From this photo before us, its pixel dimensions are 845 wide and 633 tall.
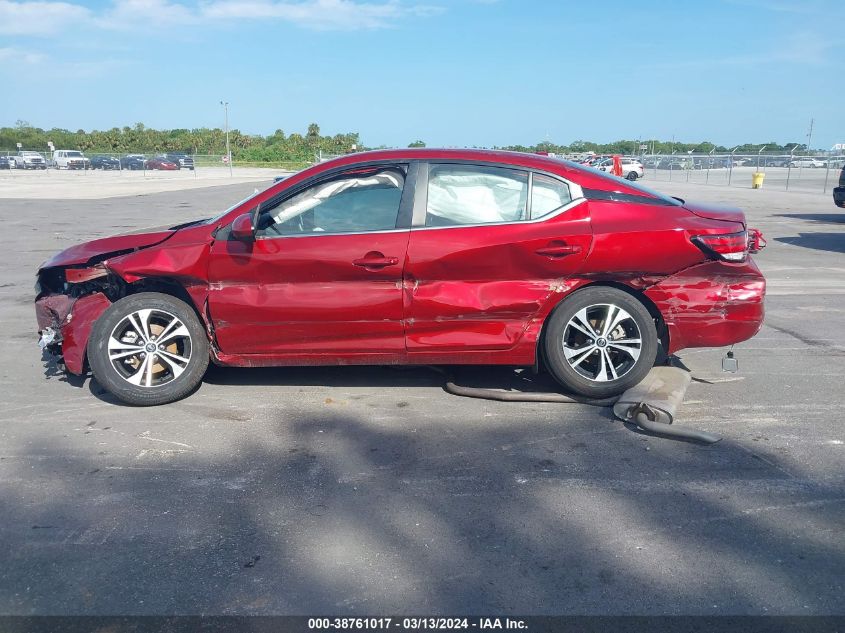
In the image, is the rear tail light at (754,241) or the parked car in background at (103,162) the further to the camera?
the parked car in background at (103,162)

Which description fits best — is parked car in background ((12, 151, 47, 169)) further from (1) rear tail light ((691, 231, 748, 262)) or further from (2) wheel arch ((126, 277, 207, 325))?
(1) rear tail light ((691, 231, 748, 262))

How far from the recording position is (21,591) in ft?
10.3

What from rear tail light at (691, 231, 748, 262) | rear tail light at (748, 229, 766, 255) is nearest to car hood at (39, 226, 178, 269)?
rear tail light at (691, 231, 748, 262)

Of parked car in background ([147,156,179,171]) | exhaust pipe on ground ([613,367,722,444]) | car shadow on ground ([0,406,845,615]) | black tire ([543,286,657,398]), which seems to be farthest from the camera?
parked car in background ([147,156,179,171])

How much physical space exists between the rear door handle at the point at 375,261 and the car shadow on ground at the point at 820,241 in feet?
36.7

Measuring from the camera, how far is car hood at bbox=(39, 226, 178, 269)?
5492 millimetres

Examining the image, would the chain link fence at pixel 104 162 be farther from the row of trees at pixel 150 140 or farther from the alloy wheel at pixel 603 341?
the alloy wheel at pixel 603 341

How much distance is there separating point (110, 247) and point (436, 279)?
2.36 metres

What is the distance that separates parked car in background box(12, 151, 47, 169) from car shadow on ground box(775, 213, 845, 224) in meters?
63.5

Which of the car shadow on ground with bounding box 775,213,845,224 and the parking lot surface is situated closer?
the parking lot surface

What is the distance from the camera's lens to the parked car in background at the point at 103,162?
68688 mm

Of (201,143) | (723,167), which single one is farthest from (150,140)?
(723,167)

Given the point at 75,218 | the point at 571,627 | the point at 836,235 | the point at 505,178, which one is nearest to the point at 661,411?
the point at 505,178

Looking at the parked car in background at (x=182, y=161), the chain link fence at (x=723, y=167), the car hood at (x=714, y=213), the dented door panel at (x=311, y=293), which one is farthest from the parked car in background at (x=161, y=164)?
the car hood at (x=714, y=213)
